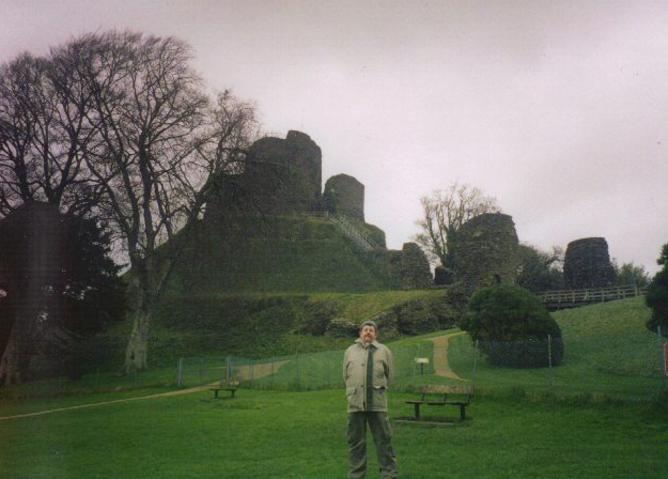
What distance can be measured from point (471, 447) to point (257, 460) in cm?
312

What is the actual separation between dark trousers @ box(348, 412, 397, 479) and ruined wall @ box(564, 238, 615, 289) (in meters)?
36.6

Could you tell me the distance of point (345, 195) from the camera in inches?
Answer: 2714

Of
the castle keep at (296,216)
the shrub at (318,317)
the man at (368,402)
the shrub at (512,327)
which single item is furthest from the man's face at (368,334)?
the shrub at (318,317)

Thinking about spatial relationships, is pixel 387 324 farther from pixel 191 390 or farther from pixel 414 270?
pixel 191 390

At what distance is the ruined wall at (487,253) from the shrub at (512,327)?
13.5 meters

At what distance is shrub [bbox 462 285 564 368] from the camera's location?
64.5 ft

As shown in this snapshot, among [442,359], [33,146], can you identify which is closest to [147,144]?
[33,146]

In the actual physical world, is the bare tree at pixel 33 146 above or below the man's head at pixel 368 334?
above

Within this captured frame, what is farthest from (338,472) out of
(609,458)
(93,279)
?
(93,279)

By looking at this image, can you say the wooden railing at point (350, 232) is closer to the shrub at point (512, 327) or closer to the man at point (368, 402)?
the shrub at point (512, 327)

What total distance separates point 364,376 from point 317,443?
11.2ft

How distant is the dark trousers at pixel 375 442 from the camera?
6.98m

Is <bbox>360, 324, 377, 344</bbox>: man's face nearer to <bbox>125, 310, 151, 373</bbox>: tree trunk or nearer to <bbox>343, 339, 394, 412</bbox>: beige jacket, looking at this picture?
<bbox>343, 339, 394, 412</bbox>: beige jacket

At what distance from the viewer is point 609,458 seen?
8.23m
